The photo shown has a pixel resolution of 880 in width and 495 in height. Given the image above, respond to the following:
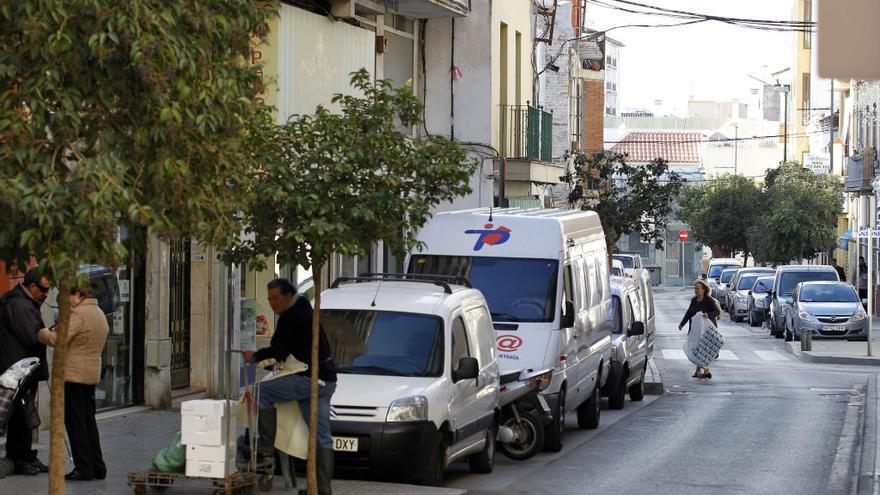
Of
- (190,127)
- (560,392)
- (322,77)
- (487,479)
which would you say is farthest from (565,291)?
(190,127)

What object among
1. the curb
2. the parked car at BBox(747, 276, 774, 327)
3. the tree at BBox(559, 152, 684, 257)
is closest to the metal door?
the curb

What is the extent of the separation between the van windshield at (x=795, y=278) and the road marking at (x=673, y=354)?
7.32 m

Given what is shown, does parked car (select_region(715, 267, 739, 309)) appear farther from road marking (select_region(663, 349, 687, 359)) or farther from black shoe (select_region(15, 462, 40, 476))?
black shoe (select_region(15, 462, 40, 476))

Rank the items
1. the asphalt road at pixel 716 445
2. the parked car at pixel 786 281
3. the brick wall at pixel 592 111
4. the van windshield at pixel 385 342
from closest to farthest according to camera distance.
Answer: the van windshield at pixel 385 342 → the asphalt road at pixel 716 445 → the parked car at pixel 786 281 → the brick wall at pixel 592 111

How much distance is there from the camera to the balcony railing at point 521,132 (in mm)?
31344

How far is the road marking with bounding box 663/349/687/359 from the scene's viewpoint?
35.6 metres

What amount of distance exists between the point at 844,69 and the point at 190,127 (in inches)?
136

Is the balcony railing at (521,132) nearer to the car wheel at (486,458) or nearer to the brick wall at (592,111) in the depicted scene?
the car wheel at (486,458)

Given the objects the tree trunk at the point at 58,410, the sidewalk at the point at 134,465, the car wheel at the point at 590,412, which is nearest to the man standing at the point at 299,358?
the sidewalk at the point at 134,465

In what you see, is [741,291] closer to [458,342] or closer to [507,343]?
[507,343]

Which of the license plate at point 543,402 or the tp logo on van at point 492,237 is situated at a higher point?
the tp logo on van at point 492,237

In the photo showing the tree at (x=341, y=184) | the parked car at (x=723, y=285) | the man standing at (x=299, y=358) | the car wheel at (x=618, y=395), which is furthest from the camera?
the parked car at (x=723, y=285)

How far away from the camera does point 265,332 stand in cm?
2128

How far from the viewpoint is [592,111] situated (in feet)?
226
